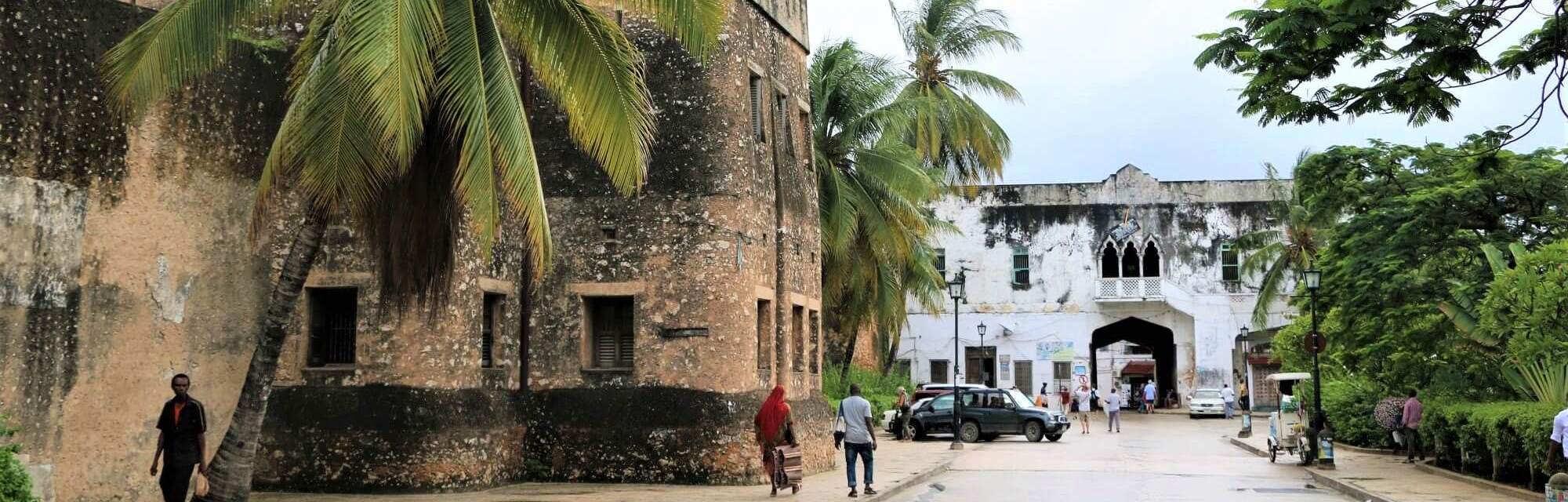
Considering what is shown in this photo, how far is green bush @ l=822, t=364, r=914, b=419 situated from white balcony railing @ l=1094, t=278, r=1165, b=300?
10.1 metres

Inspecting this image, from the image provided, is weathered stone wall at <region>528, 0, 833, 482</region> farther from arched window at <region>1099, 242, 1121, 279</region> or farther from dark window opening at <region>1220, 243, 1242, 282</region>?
dark window opening at <region>1220, 243, 1242, 282</region>

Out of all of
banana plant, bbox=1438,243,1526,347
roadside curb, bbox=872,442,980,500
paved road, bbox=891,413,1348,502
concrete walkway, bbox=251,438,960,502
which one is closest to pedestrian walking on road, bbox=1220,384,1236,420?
paved road, bbox=891,413,1348,502

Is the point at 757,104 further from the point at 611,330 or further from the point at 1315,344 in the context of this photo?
the point at 1315,344

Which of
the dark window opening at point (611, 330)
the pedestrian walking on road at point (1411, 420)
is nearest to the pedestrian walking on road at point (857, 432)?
the dark window opening at point (611, 330)

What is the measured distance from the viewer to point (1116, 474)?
76.9 feet

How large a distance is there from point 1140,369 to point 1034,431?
29051mm

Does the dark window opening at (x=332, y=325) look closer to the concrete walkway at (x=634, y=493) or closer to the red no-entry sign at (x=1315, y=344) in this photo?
the concrete walkway at (x=634, y=493)

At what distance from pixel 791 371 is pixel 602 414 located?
341 centimetres

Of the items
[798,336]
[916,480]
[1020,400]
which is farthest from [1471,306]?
[1020,400]

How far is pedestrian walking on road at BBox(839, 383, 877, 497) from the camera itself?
18.0 m

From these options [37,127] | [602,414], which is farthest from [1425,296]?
[37,127]

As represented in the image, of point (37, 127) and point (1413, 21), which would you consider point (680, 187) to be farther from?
point (1413, 21)

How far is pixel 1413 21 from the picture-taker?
9789 mm

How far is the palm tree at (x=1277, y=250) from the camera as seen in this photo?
4762 centimetres
